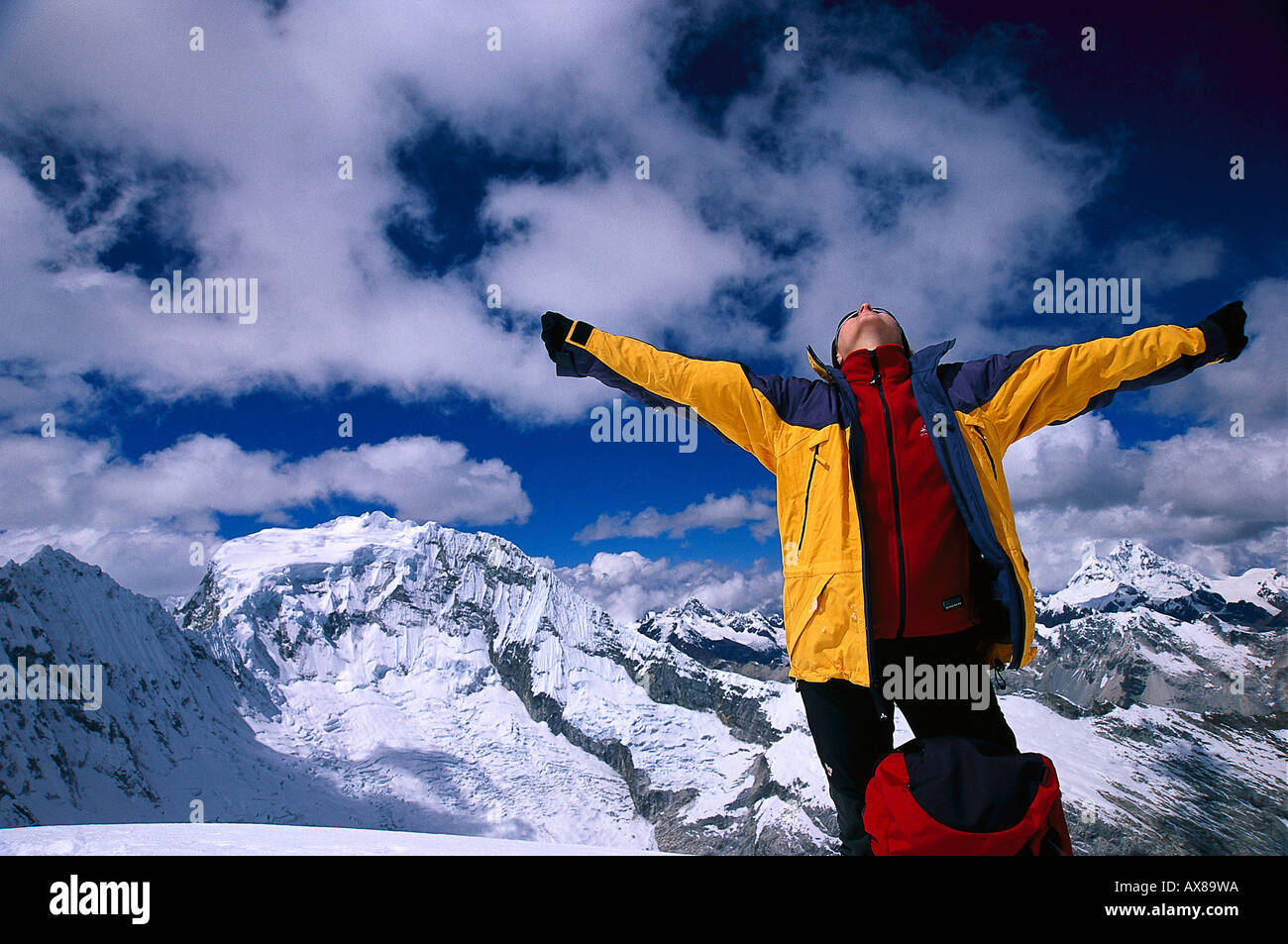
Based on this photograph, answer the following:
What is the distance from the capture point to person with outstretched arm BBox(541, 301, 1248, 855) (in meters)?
3.45

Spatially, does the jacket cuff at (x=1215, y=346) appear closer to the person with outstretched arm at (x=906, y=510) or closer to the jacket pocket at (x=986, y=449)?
the person with outstretched arm at (x=906, y=510)

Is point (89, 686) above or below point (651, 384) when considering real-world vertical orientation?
below

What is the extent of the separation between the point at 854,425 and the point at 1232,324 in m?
2.32

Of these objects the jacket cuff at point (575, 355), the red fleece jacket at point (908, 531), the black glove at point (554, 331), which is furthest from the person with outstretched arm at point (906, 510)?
the black glove at point (554, 331)

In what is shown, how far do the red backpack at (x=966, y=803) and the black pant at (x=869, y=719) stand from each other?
0.43m

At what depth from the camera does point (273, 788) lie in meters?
160
